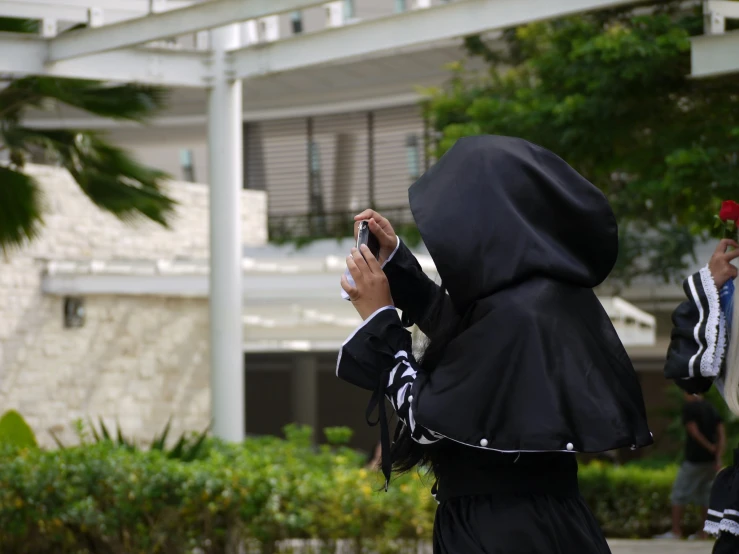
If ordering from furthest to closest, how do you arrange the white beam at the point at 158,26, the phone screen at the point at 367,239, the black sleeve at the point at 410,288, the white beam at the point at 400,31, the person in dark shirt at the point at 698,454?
the person in dark shirt at the point at 698,454 → the white beam at the point at 158,26 → the white beam at the point at 400,31 → the black sleeve at the point at 410,288 → the phone screen at the point at 367,239

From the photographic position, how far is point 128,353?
14852 millimetres

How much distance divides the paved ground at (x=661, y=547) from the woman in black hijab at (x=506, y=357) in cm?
731

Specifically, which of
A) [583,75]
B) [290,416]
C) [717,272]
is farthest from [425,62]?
[717,272]

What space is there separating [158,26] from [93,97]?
8.51ft

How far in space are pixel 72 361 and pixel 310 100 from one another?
1042cm

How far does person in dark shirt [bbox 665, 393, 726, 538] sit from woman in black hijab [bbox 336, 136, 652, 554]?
8341 mm

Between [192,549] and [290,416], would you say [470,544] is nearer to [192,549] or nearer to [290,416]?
[192,549]

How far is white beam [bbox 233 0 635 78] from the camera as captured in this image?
20.8 ft

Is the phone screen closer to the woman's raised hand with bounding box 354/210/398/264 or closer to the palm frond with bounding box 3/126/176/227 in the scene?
the woman's raised hand with bounding box 354/210/398/264

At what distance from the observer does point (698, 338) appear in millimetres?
3232

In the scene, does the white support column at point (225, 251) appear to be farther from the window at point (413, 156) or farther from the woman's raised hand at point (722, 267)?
the window at point (413, 156)

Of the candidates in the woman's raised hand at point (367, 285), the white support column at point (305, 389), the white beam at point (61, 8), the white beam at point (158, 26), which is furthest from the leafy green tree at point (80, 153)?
the white support column at point (305, 389)

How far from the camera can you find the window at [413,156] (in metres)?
22.3

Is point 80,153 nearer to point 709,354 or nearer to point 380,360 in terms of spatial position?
point 709,354
